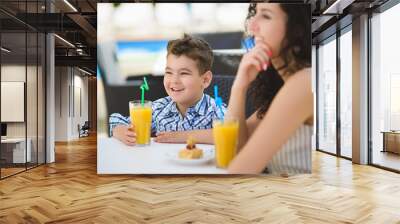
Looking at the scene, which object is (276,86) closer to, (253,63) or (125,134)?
(253,63)

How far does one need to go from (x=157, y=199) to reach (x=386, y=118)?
450 cm

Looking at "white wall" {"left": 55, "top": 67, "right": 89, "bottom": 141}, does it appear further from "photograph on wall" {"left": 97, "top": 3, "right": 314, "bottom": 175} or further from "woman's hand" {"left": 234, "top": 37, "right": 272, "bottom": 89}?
"woman's hand" {"left": 234, "top": 37, "right": 272, "bottom": 89}

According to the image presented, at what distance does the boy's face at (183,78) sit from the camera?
310cm

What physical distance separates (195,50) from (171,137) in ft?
2.35

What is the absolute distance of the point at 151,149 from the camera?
315 centimetres

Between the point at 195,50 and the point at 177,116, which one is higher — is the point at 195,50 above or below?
above

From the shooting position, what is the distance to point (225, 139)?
2971 millimetres

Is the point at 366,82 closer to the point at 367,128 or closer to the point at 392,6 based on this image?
the point at 367,128

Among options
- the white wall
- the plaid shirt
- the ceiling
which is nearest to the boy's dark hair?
the plaid shirt

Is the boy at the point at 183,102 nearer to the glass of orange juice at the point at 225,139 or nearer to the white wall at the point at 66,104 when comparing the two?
the glass of orange juice at the point at 225,139

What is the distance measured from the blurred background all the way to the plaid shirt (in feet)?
0.45

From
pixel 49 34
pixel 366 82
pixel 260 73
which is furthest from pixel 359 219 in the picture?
pixel 49 34

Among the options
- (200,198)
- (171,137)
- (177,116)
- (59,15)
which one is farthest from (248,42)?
(59,15)

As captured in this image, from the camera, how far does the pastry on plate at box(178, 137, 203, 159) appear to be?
3127mm
